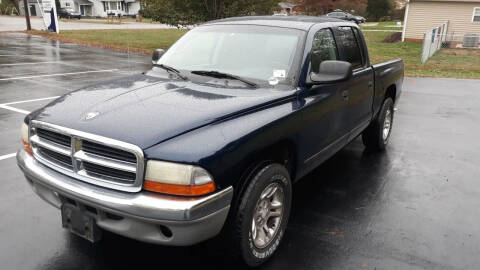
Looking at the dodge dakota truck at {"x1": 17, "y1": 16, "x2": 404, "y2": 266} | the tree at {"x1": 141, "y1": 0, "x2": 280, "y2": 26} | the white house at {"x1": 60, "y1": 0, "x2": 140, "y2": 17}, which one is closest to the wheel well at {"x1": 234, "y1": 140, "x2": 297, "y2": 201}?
the dodge dakota truck at {"x1": 17, "y1": 16, "x2": 404, "y2": 266}

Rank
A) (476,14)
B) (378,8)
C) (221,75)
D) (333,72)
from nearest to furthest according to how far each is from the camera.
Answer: (333,72) → (221,75) → (476,14) → (378,8)

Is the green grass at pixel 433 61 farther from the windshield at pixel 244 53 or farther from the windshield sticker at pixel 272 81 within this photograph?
the windshield sticker at pixel 272 81

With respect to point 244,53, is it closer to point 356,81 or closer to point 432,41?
point 356,81

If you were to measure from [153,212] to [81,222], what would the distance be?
2.05 ft

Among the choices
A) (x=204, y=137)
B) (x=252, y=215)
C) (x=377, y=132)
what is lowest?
(x=377, y=132)

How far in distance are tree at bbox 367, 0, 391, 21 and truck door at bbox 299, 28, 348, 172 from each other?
61966 mm

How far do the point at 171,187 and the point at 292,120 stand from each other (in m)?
1.29

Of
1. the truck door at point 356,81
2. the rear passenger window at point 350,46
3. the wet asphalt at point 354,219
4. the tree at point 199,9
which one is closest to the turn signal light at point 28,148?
the wet asphalt at point 354,219

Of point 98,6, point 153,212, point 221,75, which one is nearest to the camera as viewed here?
point 153,212

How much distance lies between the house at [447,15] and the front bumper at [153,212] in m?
27.7

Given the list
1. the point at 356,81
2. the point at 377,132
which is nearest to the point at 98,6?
the point at 377,132

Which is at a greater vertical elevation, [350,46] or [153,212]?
[350,46]

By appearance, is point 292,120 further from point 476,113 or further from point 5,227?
point 476,113

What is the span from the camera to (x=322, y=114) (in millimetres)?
3854
